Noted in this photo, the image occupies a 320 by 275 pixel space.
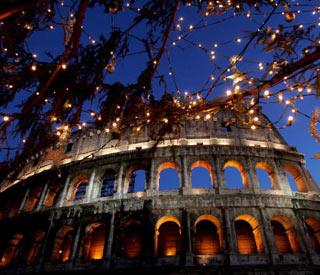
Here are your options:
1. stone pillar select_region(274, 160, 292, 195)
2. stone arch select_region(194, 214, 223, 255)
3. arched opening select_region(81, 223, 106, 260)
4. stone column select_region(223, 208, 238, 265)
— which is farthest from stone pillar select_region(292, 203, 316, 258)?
arched opening select_region(81, 223, 106, 260)

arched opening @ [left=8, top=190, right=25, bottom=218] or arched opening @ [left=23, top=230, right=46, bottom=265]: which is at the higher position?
arched opening @ [left=8, top=190, right=25, bottom=218]

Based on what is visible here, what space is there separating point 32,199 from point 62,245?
568cm

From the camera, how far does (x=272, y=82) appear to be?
11.2 feet

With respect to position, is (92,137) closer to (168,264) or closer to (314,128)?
(168,264)

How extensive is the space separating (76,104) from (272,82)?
3.92 meters

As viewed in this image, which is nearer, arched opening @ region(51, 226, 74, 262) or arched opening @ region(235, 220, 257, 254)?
arched opening @ region(235, 220, 257, 254)

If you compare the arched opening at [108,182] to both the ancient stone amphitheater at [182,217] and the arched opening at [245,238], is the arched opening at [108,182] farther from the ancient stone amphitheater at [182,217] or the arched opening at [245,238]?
the arched opening at [245,238]

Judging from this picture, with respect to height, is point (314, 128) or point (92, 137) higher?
point (92, 137)

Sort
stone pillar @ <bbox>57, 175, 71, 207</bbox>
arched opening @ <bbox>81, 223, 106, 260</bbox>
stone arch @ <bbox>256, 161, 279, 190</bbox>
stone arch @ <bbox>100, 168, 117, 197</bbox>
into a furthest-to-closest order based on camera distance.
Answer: stone arch @ <bbox>100, 168, 117, 197</bbox> → stone pillar @ <bbox>57, 175, 71, 207</bbox> → stone arch @ <bbox>256, 161, 279, 190</bbox> → arched opening @ <bbox>81, 223, 106, 260</bbox>

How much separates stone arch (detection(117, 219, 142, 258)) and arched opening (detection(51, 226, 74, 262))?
13.0 feet

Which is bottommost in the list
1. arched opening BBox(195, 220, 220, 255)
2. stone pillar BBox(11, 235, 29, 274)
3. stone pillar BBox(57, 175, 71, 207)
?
stone pillar BBox(11, 235, 29, 274)

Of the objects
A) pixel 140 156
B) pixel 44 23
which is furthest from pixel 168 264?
pixel 44 23

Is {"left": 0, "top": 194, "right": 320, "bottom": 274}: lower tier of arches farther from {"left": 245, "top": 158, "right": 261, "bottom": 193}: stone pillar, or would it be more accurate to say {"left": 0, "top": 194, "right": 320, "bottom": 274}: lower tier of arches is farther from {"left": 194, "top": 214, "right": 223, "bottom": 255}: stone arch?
{"left": 245, "top": 158, "right": 261, "bottom": 193}: stone pillar

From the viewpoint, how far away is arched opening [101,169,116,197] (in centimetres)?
1543
